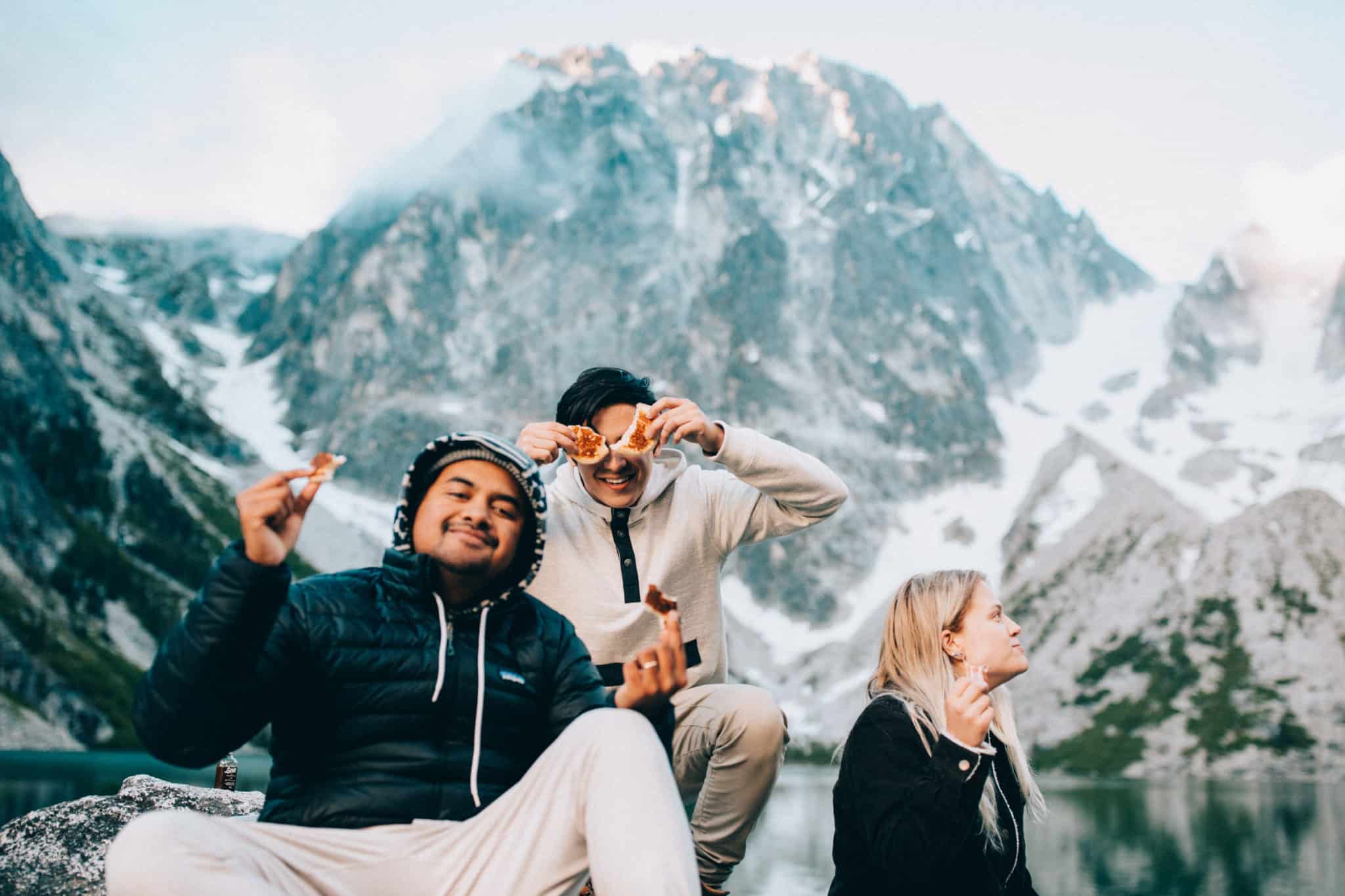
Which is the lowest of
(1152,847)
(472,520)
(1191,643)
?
(1191,643)

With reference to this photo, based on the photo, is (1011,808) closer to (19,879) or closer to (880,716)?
(880,716)

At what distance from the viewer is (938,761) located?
5.70 metres

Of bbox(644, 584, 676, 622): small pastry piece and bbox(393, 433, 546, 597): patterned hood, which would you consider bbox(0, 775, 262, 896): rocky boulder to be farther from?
bbox(644, 584, 676, 622): small pastry piece

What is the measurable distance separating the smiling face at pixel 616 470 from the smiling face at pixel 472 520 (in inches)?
95.8

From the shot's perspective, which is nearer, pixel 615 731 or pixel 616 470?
pixel 615 731

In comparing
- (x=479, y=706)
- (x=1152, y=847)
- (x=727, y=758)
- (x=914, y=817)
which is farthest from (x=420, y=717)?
(x=1152, y=847)

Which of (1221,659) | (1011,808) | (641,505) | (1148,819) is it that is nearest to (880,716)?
(1011,808)

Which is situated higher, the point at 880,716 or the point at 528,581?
the point at 528,581

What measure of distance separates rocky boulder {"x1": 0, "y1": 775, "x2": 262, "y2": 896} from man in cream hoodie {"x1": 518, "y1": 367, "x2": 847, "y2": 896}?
3224mm

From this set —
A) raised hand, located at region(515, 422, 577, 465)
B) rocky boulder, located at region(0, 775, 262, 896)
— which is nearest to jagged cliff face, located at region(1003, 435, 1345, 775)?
raised hand, located at region(515, 422, 577, 465)

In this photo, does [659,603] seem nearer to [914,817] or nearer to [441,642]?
[441,642]

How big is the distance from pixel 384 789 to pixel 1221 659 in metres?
170

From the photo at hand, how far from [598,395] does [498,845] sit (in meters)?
4.31

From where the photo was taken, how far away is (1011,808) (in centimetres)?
654
